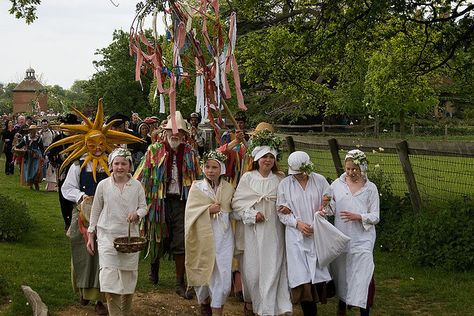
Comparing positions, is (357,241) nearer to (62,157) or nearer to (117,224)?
(117,224)

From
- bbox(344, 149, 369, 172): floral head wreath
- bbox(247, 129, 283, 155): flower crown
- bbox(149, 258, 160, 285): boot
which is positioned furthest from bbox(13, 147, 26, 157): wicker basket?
bbox(344, 149, 369, 172): floral head wreath

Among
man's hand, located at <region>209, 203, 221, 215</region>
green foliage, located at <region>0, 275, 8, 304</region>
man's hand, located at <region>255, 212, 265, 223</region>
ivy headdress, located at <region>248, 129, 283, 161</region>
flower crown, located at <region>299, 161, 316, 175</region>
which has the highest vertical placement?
ivy headdress, located at <region>248, 129, 283, 161</region>

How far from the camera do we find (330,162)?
12633 millimetres

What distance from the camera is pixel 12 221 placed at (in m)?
9.73

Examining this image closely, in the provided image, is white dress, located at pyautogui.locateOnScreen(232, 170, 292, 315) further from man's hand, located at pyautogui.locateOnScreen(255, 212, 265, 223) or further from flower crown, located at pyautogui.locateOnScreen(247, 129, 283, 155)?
flower crown, located at pyautogui.locateOnScreen(247, 129, 283, 155)

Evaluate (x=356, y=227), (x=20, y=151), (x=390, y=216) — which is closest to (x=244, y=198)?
(x=356, y=227)

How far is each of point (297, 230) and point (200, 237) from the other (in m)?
0.97

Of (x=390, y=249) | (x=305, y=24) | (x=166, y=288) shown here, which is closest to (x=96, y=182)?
(x=166, y=288)

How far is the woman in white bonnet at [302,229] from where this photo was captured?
6.26 metres

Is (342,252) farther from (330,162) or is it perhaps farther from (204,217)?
(330,162)

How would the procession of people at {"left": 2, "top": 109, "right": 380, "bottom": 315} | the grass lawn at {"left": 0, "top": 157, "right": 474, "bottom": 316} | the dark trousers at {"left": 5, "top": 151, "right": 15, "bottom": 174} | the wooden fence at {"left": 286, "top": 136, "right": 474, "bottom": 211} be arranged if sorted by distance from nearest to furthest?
the procession of people at {"left": 2, "top": 109, "right": 380, "bottom": 315}, the grass lawn at {"left": 0, "top": 157, "right": 474, "bottom": 316}, the wooden fence at {"left": 286, "top": 136, "right": 474, "bottom": 211}, the dark trousers at {"left": 5, "top": 151, "right": 15, "bottom": 174}

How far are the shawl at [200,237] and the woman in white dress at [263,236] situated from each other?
27 centimetres

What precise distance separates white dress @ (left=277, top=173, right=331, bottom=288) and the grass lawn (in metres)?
1.02

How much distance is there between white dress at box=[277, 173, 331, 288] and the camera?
6.26 metres
